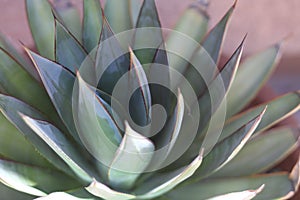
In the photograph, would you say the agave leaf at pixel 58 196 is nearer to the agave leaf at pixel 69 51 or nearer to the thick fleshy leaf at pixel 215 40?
the agave leaf at pixel 69 51

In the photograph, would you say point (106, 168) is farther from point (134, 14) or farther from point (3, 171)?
point (134, 14)

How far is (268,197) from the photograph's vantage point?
0.62 meters

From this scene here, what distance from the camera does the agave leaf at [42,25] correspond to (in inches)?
26.2

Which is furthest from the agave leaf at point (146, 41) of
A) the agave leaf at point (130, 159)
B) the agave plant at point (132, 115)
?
the agave leaf at point (130, 159)

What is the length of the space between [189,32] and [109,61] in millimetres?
196

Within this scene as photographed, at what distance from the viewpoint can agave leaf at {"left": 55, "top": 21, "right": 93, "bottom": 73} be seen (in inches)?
22.4

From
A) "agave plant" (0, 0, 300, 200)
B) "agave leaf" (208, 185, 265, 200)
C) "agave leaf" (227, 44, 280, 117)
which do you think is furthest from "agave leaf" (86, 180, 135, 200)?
"agave leaf" (227, 44, 280, 117)

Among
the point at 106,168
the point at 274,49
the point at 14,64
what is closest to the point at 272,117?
the point at 274,49

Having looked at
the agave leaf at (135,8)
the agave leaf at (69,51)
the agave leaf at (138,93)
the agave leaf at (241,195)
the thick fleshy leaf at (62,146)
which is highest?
the agave leaf at (135,8)

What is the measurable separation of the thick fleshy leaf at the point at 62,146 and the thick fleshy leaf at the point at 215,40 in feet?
0.73

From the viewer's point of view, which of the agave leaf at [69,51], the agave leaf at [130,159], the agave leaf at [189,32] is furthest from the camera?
Answer: the agave leaf at [189,32]

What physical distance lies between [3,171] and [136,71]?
17 cm

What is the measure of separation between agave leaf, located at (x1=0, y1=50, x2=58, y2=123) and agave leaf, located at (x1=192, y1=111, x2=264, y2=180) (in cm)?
20

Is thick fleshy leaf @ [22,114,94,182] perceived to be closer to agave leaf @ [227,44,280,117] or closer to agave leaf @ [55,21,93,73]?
agave leaf @ [55,21,93,73]
